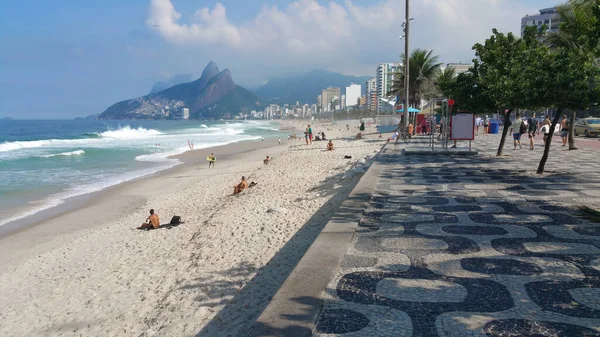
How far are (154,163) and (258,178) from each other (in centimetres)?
1181

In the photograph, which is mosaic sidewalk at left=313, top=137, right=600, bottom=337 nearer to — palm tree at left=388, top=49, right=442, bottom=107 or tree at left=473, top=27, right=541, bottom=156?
tree at left=473, top=27, right=541, bottom=156

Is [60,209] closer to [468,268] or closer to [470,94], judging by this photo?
[468,268]

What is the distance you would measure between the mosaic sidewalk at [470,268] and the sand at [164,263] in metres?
1.19

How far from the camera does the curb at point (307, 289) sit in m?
3.01

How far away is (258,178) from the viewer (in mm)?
15828

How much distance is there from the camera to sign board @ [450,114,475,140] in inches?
586

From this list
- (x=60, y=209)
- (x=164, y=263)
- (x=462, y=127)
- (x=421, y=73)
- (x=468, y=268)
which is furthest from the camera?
(x=421, y=73)

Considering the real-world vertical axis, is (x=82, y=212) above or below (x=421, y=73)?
below

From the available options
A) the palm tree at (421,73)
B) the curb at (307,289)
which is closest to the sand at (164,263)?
the curb at (307,289)

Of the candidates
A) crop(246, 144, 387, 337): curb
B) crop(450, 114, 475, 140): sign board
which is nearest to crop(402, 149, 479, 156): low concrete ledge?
crop(450, 114, 475, 140): sign board

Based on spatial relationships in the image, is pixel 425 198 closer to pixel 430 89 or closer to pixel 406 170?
pixel 406 170

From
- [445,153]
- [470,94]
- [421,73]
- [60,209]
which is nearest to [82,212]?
[60,209]

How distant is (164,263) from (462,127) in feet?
38.1

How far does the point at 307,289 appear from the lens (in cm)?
364
